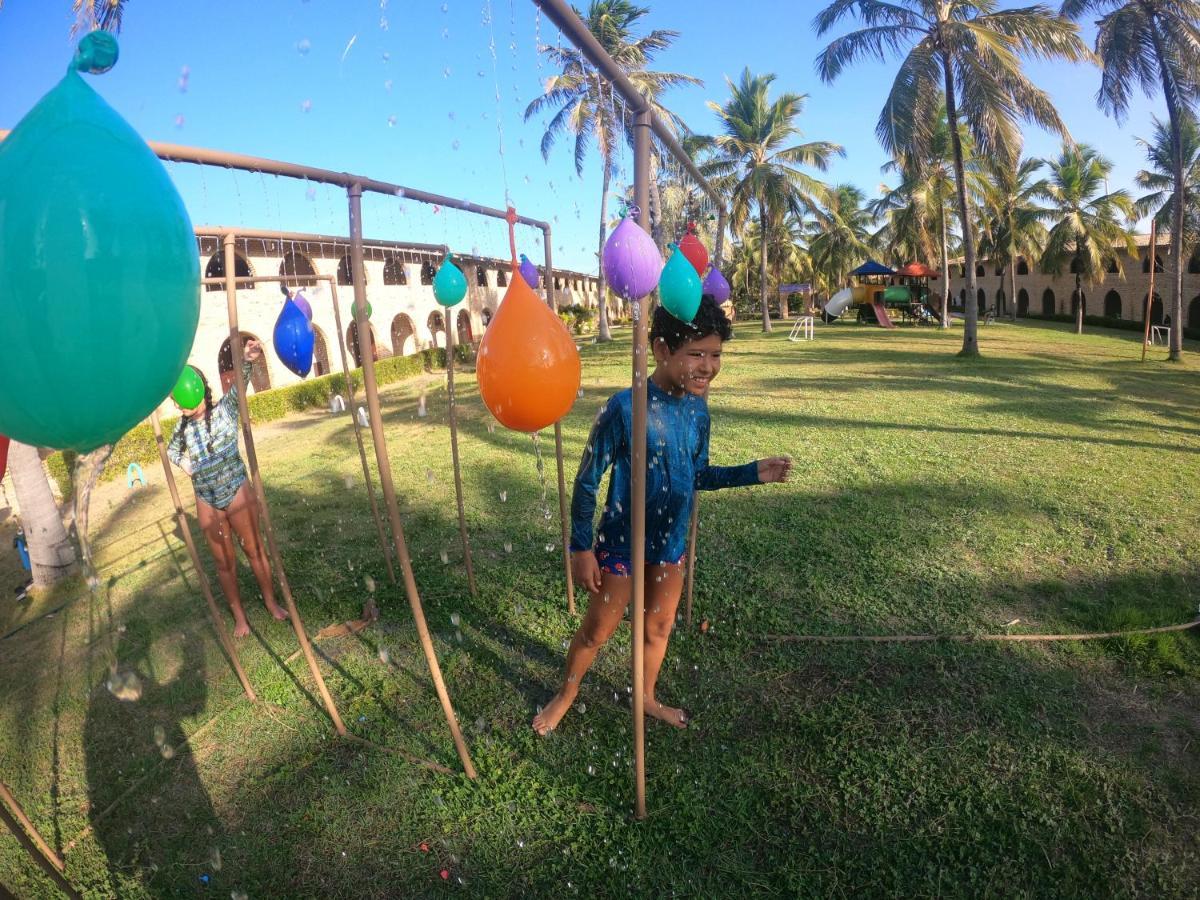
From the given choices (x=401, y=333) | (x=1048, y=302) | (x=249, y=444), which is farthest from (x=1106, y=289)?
(x=249, y=444)

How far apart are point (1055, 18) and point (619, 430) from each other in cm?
1752

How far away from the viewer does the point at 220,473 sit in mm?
3674

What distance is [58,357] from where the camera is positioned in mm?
1201

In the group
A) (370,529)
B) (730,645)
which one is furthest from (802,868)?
(370,529)

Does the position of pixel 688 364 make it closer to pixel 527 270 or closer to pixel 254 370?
pixel 527 270

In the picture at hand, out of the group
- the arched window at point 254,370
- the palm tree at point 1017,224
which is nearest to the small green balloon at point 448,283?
the arched window at point 254,370

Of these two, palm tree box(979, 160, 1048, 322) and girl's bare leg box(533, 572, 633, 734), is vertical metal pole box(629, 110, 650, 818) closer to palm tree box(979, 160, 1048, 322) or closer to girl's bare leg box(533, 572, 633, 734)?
girl's bare leg box(533, 572, 633, 734)

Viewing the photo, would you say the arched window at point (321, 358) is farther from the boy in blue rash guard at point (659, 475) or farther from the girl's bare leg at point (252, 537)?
the boy in blue rash guard at point (659, 475)

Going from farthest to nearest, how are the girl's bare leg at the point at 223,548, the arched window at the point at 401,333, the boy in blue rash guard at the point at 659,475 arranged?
the arched window at the point at 401,333 → the girl's bare leg at the point at 223,548 → the boy in blue rash guard at the point at 659,475

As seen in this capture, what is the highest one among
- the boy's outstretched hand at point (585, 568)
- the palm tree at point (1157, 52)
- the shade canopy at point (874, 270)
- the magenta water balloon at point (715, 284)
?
the palm tree at point (1157, 52)

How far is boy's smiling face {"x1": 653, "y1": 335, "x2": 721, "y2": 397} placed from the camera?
220 centimetres

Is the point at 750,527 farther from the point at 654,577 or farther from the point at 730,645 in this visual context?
the point at 654,577

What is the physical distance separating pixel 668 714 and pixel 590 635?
60cm

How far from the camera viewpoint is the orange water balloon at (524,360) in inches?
84.0
